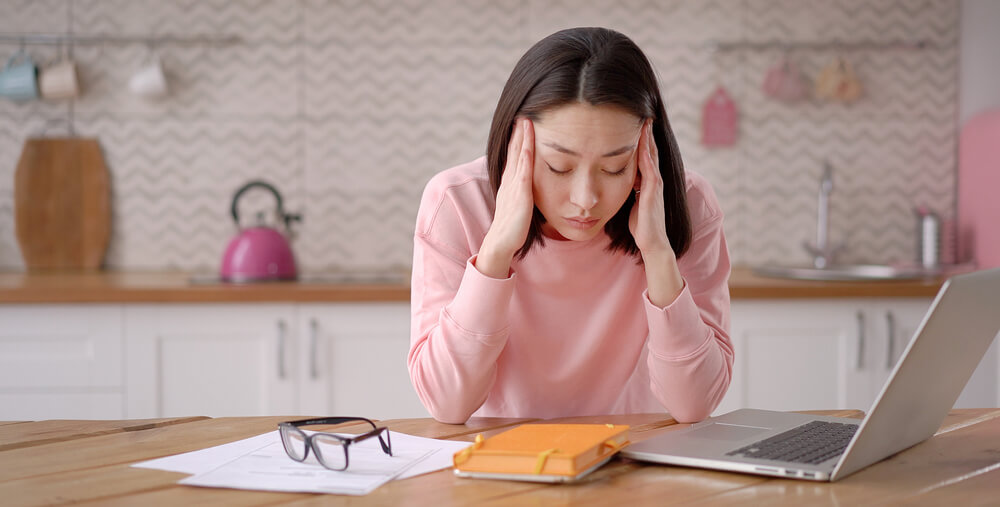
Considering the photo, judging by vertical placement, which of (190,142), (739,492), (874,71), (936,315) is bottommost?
(739,492)

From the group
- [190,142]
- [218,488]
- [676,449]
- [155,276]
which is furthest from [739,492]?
[190,142]

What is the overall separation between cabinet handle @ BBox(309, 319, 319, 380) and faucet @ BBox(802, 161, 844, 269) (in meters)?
1.68

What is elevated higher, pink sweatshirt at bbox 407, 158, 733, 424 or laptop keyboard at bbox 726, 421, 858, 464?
pink sweatshirt at bbox 407, 158, 733, 424

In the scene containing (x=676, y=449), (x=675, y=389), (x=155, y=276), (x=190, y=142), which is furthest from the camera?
(x=190, y=142)

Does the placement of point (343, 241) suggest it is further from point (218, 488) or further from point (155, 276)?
point (218, 488)

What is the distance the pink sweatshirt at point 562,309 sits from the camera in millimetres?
1341

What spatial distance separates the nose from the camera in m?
1.18

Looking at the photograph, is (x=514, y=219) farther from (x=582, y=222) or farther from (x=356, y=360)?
(x=356, y=360)

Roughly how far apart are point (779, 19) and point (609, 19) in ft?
1.93

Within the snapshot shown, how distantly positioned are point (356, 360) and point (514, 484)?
1.56 metres

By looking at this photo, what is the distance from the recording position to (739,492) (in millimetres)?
832

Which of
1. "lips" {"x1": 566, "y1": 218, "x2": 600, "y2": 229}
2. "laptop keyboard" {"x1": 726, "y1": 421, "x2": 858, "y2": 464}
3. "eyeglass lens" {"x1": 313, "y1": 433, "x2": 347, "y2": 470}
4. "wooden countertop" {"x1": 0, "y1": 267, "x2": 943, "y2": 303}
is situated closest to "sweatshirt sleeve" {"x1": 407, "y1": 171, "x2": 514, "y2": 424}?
"lips" {"x1": 566, "y1": 218, "x2": 600, "y2": 229}

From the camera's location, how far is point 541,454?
86 centimetres

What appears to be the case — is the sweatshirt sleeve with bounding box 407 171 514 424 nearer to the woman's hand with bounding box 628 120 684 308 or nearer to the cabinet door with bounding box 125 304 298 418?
the woman's hand with bounding box 628 120 684 308
